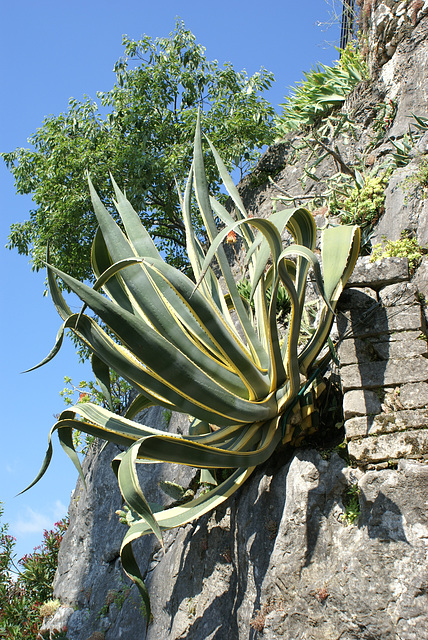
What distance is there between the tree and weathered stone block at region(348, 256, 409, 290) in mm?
4926

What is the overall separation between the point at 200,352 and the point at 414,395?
1180 mm

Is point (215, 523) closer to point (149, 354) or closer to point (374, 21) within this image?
point (149, 354)

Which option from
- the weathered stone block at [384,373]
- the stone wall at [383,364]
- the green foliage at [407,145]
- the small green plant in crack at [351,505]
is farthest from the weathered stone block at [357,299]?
the green foliage at [407,145]

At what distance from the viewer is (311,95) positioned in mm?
7621

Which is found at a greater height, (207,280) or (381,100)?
(381,100)

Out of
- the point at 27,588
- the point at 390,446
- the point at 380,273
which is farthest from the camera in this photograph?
the point at 27,588

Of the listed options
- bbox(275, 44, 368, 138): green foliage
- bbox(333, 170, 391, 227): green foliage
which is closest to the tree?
bbox(275, 44, 368, 138): green foliage

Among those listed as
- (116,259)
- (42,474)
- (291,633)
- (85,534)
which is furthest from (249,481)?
(85,534)

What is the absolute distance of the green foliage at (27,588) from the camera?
603 cm

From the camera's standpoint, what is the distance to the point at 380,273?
11.5 ft

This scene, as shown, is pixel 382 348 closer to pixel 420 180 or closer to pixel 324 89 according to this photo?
pixel 420 180

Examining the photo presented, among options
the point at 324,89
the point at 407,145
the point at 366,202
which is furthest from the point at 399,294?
the point at 324,89

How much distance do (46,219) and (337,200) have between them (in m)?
4.56

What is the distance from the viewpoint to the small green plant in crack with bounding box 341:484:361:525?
305cm
